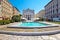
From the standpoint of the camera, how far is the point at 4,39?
7457 mm

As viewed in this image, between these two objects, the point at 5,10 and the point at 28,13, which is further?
the point at 28,13

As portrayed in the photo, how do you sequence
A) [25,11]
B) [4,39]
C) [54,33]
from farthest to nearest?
[25,11] < [54,33] < [4,39]

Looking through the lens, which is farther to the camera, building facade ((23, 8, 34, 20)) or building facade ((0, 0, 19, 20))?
building facade ((23, 8, 34, 20))

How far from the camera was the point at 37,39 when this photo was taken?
24.8ft

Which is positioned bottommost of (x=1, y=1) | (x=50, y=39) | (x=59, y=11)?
(x=50, y=39)

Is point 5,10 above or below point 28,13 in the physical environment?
below

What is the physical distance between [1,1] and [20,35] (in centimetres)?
2135

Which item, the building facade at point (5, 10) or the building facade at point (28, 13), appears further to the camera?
the building facade at point (28, 13)

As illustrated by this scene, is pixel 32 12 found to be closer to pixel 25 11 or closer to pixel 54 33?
pixel 25 11

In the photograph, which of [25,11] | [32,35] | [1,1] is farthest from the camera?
[25,11]

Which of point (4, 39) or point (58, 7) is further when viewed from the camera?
point (58, 7)

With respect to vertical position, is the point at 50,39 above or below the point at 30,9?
below

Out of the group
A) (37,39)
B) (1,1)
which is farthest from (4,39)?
(1,1)

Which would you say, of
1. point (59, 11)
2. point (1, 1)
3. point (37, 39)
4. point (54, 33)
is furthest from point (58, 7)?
point (37, 39)
